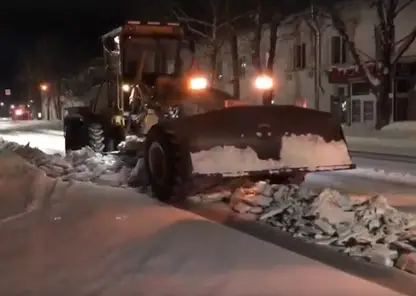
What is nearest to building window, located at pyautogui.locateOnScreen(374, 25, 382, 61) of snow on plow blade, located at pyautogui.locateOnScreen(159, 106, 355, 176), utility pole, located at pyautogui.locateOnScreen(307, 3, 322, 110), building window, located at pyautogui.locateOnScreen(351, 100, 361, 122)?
utility pole, located at pyautogui.locateOnScreen(307, 3, 322, 110)

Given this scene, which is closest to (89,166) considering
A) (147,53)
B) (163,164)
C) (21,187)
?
(147,53)

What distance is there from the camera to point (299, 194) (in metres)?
9.41

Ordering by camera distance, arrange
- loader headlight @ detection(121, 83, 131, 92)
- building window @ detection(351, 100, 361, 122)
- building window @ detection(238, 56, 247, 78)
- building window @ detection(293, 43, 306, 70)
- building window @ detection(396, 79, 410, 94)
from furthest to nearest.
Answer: building window @ detection(238, 56, 247, 78)
building window @ detection(293, 43, 306, 70)
building window @ detection(351, 100, 361, 122)
building window @ detection(396, 79, 410, 94)
loader headlight @ detection(121, 83, 131, 92)

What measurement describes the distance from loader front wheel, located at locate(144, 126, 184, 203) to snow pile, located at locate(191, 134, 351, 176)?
615mm

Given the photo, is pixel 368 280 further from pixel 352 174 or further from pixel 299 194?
pixel 352 174

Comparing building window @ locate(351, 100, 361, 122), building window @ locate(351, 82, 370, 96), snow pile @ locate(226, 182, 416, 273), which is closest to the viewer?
snow pile @ locate(226, 182, 416, 273)

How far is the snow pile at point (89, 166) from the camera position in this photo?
12891 mm

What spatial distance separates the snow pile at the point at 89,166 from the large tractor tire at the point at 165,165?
1047 millimetres

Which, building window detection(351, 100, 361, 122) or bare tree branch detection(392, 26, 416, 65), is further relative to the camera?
building window detection(351, 100, 361, 122)

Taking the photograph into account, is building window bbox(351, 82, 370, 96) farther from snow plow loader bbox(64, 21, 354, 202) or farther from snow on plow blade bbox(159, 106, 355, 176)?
snow on plow blade bbox(159, 106, 355, 176)

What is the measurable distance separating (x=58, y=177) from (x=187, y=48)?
14.0ft

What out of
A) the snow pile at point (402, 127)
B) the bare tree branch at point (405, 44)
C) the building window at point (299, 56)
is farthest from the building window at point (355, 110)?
the snow pile at point (402, 127)

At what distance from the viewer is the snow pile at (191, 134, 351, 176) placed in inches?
413

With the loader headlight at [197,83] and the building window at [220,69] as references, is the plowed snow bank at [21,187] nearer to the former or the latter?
the loader headlight at [197,83]
